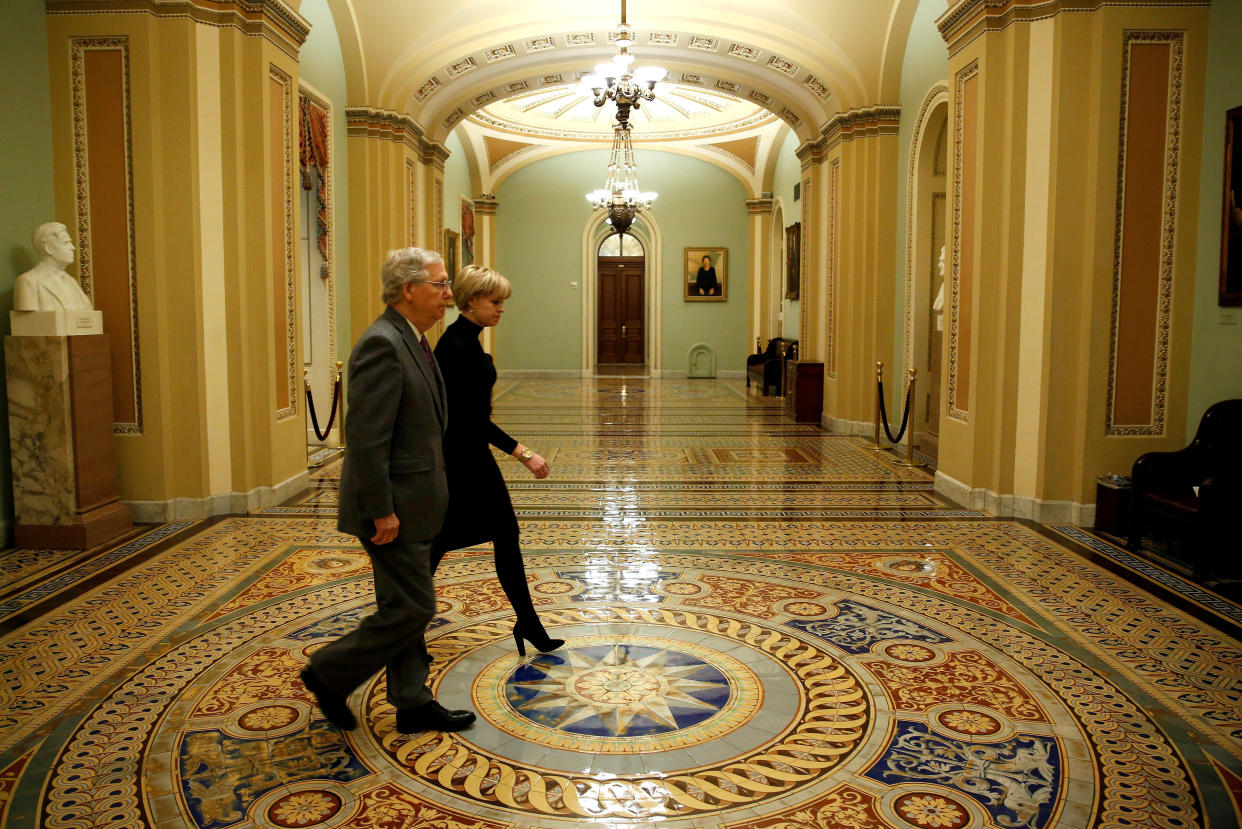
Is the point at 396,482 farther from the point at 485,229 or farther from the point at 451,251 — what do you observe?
the point at 485,229

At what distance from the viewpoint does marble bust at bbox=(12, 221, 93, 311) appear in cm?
569

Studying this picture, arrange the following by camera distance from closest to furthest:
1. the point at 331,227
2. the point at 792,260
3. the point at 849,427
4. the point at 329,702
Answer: the point at 329,702
the point at 331,227
the point at 849,427
the point at 792,260

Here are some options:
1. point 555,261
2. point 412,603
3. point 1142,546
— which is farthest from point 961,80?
point 555,261

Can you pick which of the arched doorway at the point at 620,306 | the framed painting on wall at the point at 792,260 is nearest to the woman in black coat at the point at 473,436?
the framed painting on wall at the point at 792,260

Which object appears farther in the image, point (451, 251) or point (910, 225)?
point (451, 251)

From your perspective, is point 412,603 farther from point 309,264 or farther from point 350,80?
point 350,80

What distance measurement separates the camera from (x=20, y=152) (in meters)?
5.92

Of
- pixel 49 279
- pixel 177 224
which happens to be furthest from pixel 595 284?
pixel 49 279

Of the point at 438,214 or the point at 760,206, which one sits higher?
the point at 760,206

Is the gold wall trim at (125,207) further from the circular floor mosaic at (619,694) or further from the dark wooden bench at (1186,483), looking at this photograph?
the dark wooden bench at (1186,483)

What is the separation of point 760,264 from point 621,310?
3.86 metres

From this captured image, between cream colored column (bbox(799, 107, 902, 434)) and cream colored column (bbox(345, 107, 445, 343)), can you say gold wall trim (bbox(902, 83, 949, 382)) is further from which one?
cream colored column (bbox(345, 107, 445, 343))

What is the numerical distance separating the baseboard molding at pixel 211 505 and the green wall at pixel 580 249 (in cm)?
1381

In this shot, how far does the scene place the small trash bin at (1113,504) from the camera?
6.05m
